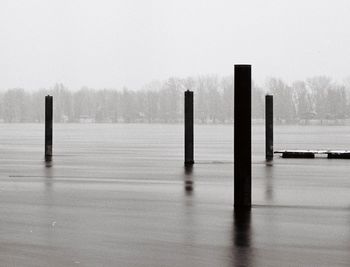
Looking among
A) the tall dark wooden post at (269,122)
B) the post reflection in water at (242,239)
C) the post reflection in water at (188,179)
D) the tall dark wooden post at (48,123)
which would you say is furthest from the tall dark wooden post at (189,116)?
the post reflection in water at (242,239)

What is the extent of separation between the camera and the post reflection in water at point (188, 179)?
42.1 feet

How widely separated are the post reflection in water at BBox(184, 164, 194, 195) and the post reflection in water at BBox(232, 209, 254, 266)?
2.88 metres

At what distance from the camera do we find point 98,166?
20.3 metres

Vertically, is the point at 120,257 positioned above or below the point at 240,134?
below

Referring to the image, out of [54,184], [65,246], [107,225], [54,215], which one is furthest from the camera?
[54,184]

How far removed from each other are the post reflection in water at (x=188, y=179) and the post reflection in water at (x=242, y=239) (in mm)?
2881

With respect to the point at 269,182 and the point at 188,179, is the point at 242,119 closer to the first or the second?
the point at 269,182

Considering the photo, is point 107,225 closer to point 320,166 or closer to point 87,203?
point 87,203

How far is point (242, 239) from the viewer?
7.60 m

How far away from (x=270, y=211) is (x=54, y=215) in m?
2.64

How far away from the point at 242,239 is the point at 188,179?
25.6 feet

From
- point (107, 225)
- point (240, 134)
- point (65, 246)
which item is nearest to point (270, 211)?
point (240, 134)

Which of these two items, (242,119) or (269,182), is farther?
(269,182)

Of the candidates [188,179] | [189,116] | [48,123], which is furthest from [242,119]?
[48,123]
